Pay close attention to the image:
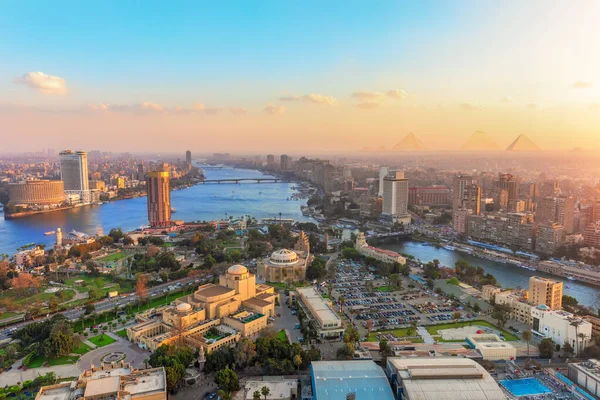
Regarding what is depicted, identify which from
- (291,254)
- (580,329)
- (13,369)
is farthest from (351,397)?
(291,254)

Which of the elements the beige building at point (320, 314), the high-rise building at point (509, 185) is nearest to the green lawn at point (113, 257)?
the beige building at point (320, 314)

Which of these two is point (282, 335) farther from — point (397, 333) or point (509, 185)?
point (509, 185)

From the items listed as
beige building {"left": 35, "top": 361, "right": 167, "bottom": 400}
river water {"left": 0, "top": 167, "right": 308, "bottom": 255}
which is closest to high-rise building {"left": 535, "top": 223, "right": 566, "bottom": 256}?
river water {"left": 0, "top": 167, "right": 308, "bottom": 255}

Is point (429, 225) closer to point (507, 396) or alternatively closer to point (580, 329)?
point (580, 329)

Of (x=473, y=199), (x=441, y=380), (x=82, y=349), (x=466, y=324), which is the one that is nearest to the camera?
(x=441, y=380)

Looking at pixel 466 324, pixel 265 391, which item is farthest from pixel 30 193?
pixel 466 324
